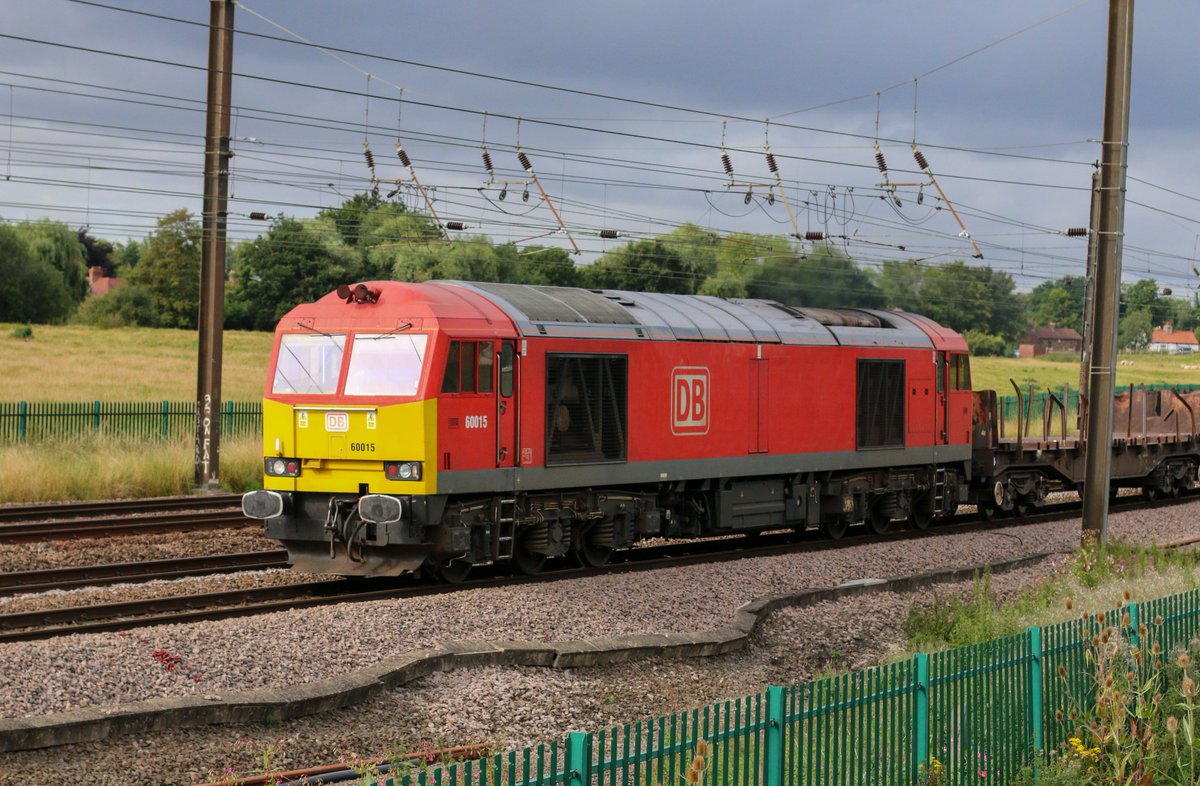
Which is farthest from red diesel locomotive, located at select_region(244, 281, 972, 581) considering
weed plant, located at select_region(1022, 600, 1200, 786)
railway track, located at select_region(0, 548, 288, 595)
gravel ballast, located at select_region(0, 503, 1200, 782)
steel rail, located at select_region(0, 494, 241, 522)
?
weed plant, located at select_region(1022, 600, 1200, 786)

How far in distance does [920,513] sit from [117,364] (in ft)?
126

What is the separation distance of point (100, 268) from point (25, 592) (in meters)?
104

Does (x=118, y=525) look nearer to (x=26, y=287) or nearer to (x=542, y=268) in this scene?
(x=542, y=268)

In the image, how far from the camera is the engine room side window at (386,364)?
49.1 ft

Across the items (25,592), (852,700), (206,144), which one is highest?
(206,144)

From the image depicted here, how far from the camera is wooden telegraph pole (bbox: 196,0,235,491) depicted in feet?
77.5

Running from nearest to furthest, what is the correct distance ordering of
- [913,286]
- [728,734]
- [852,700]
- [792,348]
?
[728,734] → [852,700] → [792,348] → [913,286]

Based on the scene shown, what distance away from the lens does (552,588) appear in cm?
1506

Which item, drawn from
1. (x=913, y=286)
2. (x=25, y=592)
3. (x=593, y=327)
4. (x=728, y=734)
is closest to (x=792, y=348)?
(x=593, y=327)

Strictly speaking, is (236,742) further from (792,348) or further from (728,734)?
(792,348)

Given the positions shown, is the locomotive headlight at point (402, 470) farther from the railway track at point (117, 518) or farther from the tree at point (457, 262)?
the tree at point (457, 262)

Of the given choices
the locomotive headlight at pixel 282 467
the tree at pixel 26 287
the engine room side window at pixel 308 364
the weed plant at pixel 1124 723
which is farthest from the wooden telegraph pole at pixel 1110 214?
the tree at pixel 26 287

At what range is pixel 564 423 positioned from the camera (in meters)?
16.5

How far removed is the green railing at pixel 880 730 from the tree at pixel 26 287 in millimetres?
66957
